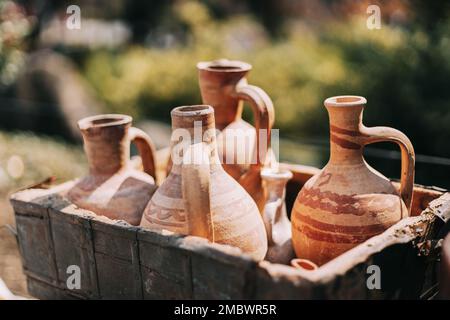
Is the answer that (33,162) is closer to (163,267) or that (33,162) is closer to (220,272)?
(163,267)

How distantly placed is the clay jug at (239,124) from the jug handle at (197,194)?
520mm

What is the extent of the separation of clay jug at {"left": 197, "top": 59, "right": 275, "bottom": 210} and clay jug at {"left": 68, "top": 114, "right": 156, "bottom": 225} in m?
0.40

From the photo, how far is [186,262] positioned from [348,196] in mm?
691

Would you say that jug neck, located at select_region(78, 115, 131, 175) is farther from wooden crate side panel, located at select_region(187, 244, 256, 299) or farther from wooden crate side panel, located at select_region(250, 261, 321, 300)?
wooden crate side panel, located at select_region(250, 261, 321, 300)

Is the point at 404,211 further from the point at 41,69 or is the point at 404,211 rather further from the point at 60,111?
the point at 41,69

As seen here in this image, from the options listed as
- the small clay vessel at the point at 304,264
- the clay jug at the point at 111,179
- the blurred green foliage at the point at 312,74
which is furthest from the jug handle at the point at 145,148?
the blurred green foliage at the point at 312,74

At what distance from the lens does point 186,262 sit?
1760 millimetres

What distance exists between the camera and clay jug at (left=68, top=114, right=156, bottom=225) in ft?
7.37

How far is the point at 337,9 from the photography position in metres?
10.4

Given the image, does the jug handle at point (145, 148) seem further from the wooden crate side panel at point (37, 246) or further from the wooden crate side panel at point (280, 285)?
the wooden crate side panel at point (280, 285)

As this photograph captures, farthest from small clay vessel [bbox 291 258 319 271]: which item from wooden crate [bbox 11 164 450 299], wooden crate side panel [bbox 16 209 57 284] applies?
wooden crate side panel [bbox 16 209 57 284]
